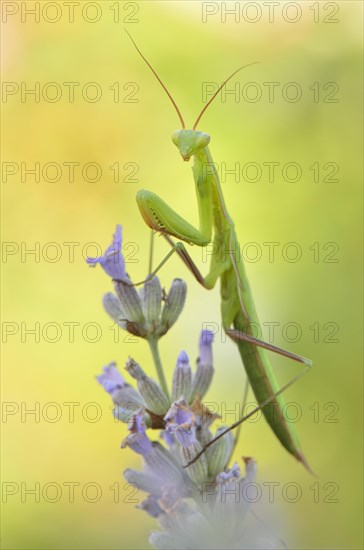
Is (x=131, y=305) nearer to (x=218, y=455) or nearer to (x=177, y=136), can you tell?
(x=218, y=455)

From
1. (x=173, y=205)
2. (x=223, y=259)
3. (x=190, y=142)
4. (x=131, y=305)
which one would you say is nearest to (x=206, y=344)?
(x=131, y=305)

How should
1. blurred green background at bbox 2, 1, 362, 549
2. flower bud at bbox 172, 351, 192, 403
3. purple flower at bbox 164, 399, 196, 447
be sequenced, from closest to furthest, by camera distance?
Answer: purple flower at bbox 164, 399, 196, 447
flower bud at bbox 172, 351, 192, 403
blurred green background at bbox 2, 1, 362, 549

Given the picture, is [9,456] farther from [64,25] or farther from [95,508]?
[64,25]

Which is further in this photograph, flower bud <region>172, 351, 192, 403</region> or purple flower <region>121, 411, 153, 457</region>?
flower bud <region>172, 351, 192, 403</region>

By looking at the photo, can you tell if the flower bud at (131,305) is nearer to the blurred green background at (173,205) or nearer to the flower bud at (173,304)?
the flower bud at (173,304)

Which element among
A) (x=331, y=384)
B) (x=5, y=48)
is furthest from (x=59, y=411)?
(x=5, y=48)

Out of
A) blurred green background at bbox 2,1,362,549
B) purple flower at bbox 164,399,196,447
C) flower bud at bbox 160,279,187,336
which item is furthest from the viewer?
blurred green background at bbox 2,1,362,549

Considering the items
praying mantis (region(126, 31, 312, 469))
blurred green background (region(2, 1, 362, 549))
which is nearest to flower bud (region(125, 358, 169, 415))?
praying mantis (region(126, 31, 312, 469))

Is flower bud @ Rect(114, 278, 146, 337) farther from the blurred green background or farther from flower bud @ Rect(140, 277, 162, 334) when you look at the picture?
the blurred green background
